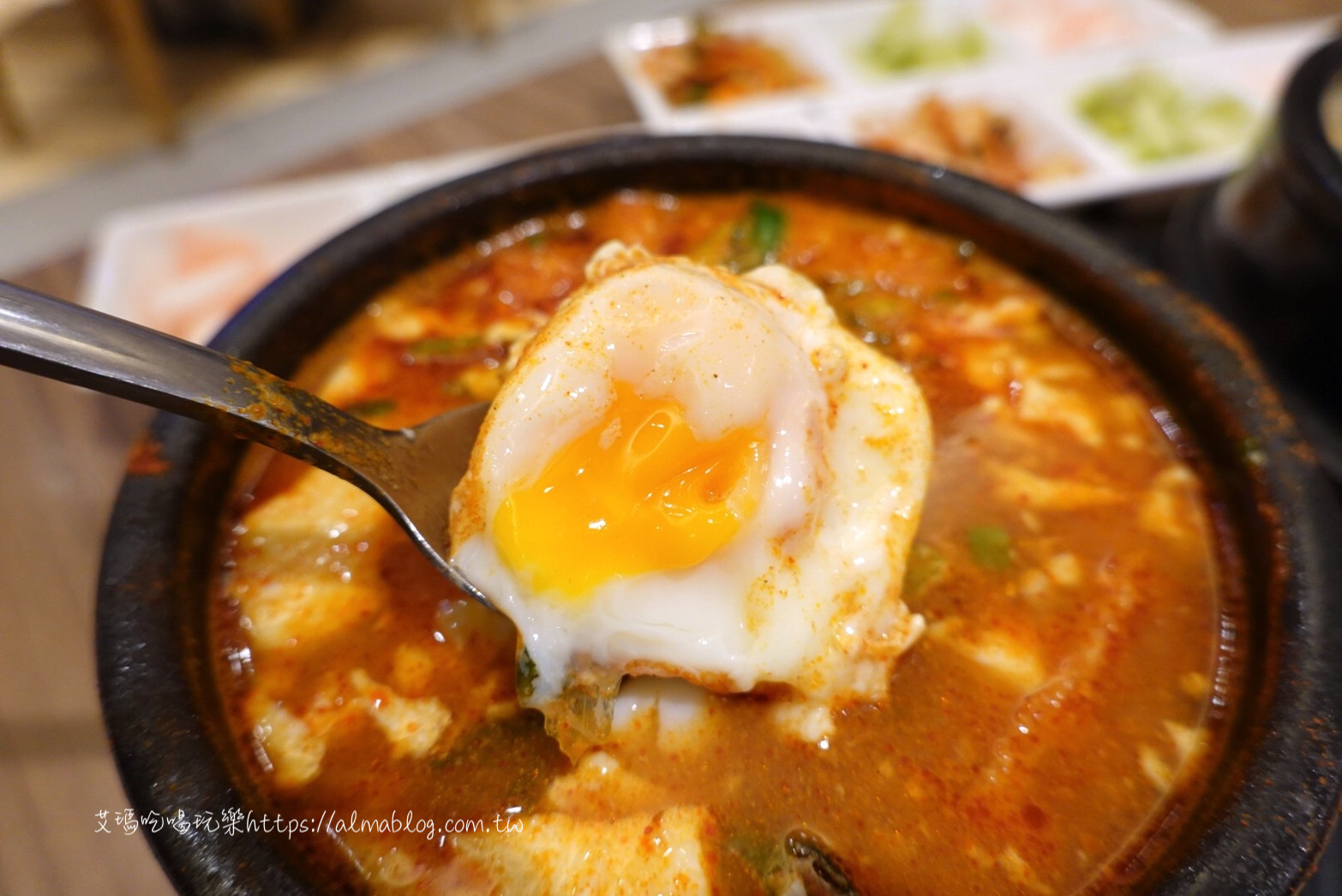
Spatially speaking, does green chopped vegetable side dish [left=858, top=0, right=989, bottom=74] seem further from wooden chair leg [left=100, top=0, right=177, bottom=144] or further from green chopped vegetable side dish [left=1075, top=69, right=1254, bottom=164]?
wooden chair leg [left=100, top=0, right=177, bottom=144]

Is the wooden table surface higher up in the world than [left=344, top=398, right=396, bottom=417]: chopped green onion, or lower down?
lower down

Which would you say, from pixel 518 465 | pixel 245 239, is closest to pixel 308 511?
pixel 518 465

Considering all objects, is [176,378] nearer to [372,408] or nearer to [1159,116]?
[372,408]

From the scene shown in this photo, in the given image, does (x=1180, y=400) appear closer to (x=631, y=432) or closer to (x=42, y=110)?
(x=631, y=432)

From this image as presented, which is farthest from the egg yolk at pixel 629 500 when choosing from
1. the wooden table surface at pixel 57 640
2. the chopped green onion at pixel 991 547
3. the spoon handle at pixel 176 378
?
the wooden table surface at pixel 57 640

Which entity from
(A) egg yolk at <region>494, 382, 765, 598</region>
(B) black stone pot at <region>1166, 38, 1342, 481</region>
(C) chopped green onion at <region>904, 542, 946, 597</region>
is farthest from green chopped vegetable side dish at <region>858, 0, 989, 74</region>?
(A) egg yolk at <region>494, 382, 765, 598</region>

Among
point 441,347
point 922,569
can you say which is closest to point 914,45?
point 441,347
